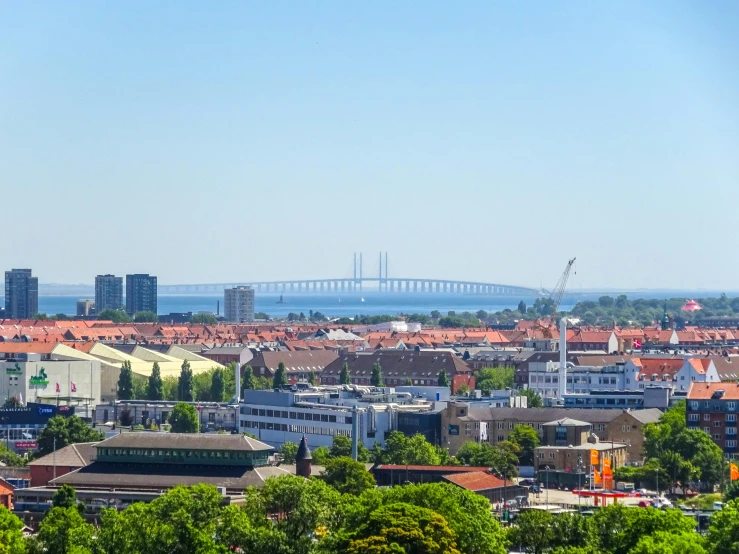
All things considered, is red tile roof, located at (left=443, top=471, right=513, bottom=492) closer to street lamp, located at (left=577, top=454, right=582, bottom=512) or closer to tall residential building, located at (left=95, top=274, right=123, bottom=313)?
street lamp, located at (left=577, top=454, right=582, bottom=512)

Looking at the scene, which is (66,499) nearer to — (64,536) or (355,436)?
(64,536)

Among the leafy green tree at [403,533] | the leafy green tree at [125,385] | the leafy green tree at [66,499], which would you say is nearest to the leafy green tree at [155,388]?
the leafy green tree at [125,385]

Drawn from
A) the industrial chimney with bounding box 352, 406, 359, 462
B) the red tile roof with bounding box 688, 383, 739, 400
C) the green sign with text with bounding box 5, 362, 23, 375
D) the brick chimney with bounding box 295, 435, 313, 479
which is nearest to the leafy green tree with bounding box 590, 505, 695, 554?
the brick chimney with bounding box 295, 435, 313, 479

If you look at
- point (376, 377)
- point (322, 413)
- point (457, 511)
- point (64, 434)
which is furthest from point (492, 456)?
point (376, 377)

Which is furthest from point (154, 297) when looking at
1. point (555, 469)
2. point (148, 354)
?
point (555, 469)

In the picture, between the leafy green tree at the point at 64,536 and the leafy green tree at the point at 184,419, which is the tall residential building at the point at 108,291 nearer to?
the leafy green tree at the point at 184,419

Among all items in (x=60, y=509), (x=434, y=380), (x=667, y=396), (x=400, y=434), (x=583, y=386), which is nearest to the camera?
(x=60, y=509)

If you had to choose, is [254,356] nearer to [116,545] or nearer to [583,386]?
[583,386]
